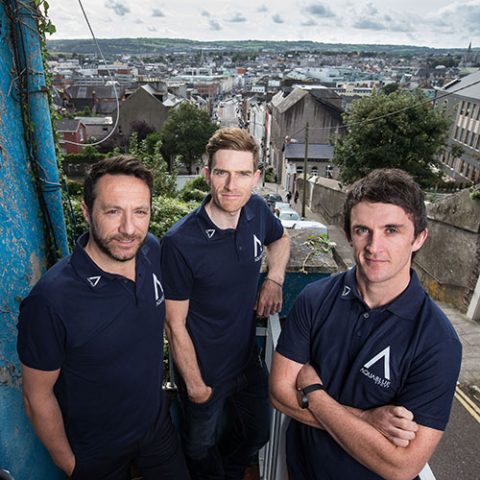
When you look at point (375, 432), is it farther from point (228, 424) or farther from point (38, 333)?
point (38, 333)

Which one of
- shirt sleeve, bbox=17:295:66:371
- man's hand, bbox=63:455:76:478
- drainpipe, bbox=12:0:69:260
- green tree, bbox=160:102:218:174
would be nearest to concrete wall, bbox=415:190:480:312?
drainpipe, bbox=12:0:69:260

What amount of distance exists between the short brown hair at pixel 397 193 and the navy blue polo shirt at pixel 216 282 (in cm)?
79

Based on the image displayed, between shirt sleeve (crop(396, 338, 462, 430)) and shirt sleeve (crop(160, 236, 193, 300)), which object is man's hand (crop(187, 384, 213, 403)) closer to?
shirt sleeve (crop(160, 236, 193, 300))

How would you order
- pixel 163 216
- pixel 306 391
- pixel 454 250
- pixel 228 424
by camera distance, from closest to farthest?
1. pixel 306 391
2. pixel 228 424
3. pixel 163 216
4. pixel 454 250

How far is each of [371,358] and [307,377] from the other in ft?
1.05

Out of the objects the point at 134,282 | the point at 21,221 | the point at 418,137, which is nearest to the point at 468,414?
the point at 134,282

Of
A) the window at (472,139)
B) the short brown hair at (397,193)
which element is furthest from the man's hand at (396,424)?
the window at (472,139)

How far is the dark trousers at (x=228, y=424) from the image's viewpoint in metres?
2.58

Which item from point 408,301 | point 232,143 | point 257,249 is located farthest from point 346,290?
point 232,143

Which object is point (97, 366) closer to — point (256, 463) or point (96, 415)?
point (96, 415)

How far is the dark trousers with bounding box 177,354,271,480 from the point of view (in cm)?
258

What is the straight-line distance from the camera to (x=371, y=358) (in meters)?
1.78

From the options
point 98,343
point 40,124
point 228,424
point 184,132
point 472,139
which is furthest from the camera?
point 184,132

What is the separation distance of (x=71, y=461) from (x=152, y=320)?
846mm
